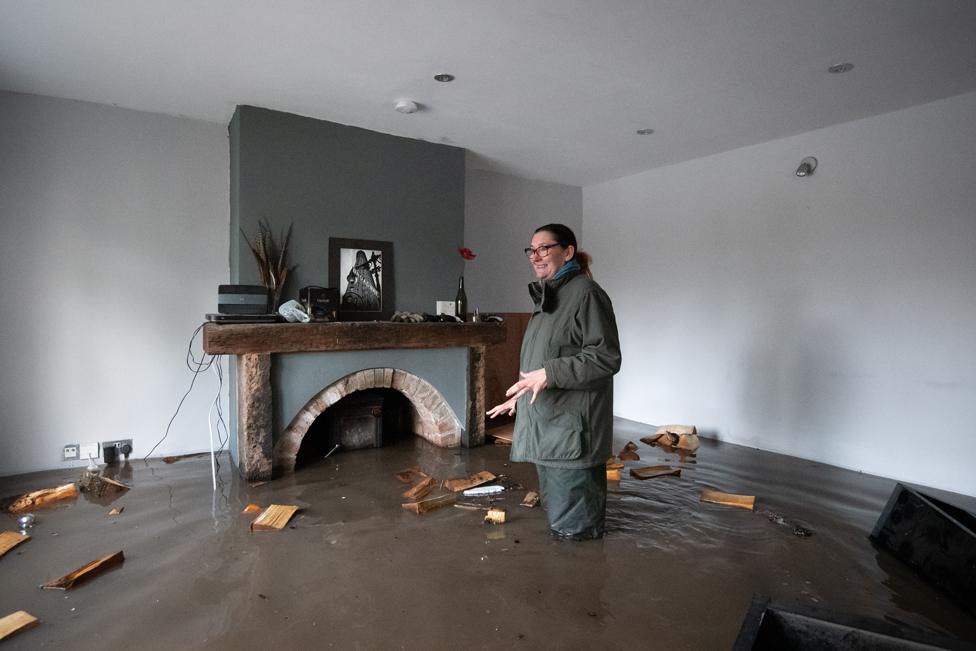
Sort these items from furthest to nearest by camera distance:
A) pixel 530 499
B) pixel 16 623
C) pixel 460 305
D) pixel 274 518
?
1. pixel 460 305
2. pixel 530 499
3. pixel 274 518
4. pixel 16 623

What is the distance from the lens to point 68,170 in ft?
12.3

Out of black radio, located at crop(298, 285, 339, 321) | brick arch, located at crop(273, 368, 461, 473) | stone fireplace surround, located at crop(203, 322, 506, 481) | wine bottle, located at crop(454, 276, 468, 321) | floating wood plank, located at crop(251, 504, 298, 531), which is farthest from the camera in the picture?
wine bottle, located at crop(454, 276, 468, 321)

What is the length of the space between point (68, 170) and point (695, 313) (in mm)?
5176

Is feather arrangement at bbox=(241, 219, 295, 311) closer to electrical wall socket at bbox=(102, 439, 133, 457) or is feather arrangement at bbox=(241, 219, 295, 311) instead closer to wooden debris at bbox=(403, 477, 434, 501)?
electrical wall socket at bbox=(102, 439, 133, 457)

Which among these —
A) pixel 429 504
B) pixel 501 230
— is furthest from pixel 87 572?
pixel 501 230

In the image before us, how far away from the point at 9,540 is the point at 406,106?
3262 mm

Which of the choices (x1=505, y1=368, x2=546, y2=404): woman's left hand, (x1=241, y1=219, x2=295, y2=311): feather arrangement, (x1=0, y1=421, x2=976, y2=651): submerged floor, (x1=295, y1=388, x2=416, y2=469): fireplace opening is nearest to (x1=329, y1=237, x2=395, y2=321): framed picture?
(x1=241, y1=219, x2=295, y2=311): feather arrangement

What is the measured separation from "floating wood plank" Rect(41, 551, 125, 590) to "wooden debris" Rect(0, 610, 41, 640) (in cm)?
20

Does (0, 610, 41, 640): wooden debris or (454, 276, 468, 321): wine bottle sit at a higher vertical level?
(454, 276, 468, 321): wine bottle

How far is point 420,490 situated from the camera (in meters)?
3.37

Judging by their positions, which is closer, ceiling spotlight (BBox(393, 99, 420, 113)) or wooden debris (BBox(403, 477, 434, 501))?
wooden debris (BBox(403, 477, 434, 501))

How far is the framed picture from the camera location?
13.9 ft

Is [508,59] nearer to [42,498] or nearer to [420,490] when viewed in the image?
[420,490]

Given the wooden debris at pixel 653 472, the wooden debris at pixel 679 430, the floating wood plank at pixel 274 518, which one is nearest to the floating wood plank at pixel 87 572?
the floating wood plank at pixel 274 518
